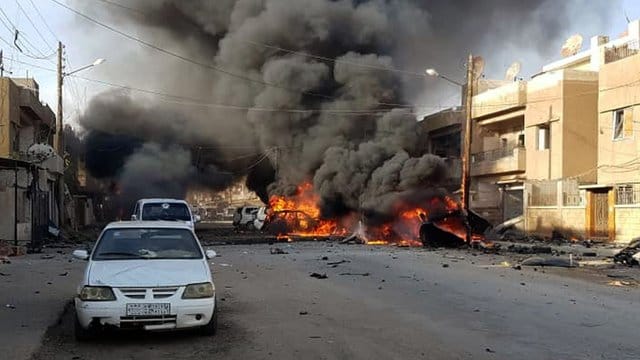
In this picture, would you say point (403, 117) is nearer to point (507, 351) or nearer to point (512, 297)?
point (512, 297)

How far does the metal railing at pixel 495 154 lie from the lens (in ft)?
127

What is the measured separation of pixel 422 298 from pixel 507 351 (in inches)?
166

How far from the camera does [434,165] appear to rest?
3441cm

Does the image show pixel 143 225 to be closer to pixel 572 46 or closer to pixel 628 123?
pixel 628 123

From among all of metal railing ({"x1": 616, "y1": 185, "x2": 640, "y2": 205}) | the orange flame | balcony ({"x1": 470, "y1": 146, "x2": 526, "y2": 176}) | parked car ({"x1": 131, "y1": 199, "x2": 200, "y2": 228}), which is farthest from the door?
parked car ({"x1": 131, "y1": 199, "x2": 200, "y2": 228})

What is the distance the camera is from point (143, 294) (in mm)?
7078

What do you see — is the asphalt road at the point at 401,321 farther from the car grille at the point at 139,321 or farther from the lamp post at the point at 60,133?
the lamp post at the point at 60,133

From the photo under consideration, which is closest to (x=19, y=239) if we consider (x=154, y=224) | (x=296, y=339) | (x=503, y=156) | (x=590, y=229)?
(x=154, y=224)

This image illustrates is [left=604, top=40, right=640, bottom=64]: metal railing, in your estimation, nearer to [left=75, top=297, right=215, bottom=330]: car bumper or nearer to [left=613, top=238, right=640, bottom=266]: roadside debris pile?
[left=613, top=238, right=640, bottom=266]: roadside debris pile

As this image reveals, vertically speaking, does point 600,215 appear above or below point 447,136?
below

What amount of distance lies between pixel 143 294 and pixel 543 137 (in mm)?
32751

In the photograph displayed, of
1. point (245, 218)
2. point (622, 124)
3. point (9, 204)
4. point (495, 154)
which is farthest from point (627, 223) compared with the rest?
point (9, 204)

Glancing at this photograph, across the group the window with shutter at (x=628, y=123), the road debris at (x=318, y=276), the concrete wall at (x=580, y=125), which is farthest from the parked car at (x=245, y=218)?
the road debris at (x=318, y=276)

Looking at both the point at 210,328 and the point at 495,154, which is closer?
the point at 210,328
